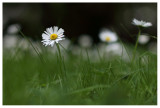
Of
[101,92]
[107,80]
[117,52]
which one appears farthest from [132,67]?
[117,52]

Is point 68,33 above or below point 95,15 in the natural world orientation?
below

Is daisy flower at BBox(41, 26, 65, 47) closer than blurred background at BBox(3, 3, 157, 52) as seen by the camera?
Yes

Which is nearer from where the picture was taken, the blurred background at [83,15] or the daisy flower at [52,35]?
the daisy flower at [52,35]

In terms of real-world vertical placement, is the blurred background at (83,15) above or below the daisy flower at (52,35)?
below

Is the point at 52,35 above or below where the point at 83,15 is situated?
above

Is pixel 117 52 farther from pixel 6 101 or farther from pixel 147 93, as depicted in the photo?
pixel 6 101

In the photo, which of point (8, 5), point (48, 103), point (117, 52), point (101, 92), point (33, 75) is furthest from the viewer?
point (8, 5)

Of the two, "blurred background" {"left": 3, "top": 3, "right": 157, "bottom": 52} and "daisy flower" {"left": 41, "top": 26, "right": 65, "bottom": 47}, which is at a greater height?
"daisy flower" {"left": 41, "top": 26, "right": 65, "bottom": 47}

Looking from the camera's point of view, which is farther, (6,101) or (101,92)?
(101,92)

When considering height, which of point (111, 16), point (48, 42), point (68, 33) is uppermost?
point (48, 42)

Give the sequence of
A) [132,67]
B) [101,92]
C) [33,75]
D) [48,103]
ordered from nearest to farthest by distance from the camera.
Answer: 1. [48,103]
2. [101,92]
3. [132,67]
4. [33,75]

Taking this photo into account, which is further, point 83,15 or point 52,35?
point 83,15
